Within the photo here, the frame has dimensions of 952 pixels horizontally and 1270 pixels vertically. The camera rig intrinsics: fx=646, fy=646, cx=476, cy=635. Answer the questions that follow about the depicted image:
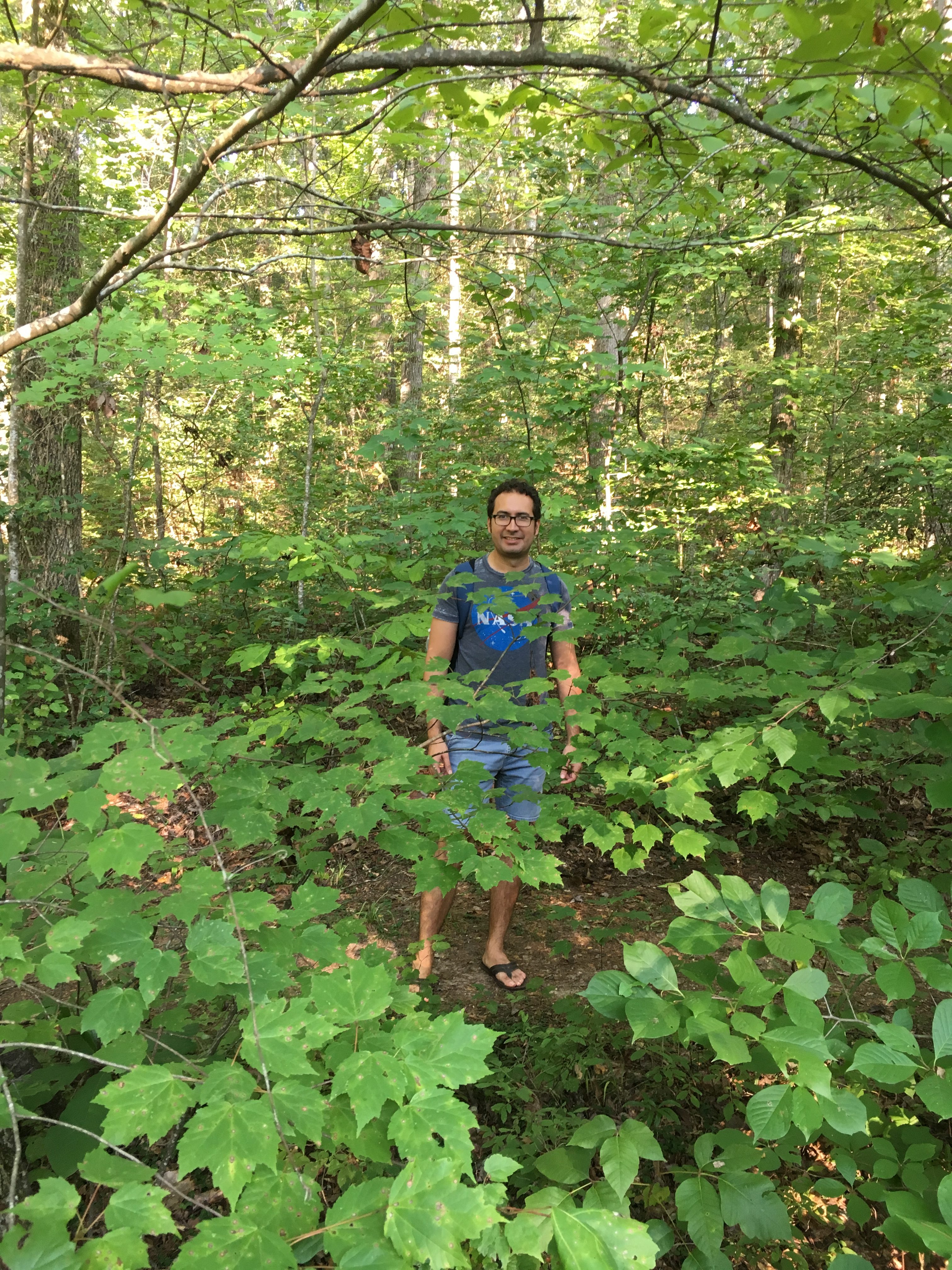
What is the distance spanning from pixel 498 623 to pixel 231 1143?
7.23 feet

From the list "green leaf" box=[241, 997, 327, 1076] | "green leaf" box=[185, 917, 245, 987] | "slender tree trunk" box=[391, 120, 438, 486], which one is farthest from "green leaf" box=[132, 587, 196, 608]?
"slender tree trunk" box=[391, 120, 438, 486]

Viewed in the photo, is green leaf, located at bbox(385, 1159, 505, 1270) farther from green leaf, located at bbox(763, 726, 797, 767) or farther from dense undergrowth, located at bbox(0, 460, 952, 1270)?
green leaf, located at bbox(763, 726, 797, 767)

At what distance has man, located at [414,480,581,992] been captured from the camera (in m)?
2.89

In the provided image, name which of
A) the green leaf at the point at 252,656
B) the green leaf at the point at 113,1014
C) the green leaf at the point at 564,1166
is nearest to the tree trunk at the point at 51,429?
the green leaf at the point at 252,656

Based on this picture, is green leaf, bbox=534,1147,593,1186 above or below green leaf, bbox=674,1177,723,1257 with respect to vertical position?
above

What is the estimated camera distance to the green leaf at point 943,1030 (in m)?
1.10

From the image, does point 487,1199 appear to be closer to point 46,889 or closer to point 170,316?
point 46,889

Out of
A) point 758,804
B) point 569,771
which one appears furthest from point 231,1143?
point 569,771

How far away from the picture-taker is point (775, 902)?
4.58 feet

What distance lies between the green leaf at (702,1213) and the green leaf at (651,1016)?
0.36 metres

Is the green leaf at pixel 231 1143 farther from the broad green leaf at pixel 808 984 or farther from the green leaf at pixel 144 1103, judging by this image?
the broad green leaf at pixel 808 984

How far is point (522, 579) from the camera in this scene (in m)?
2.96

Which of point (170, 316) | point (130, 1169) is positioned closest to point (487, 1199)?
point (130, 1169)

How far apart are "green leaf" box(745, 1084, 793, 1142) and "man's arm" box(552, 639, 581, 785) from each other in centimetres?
142
